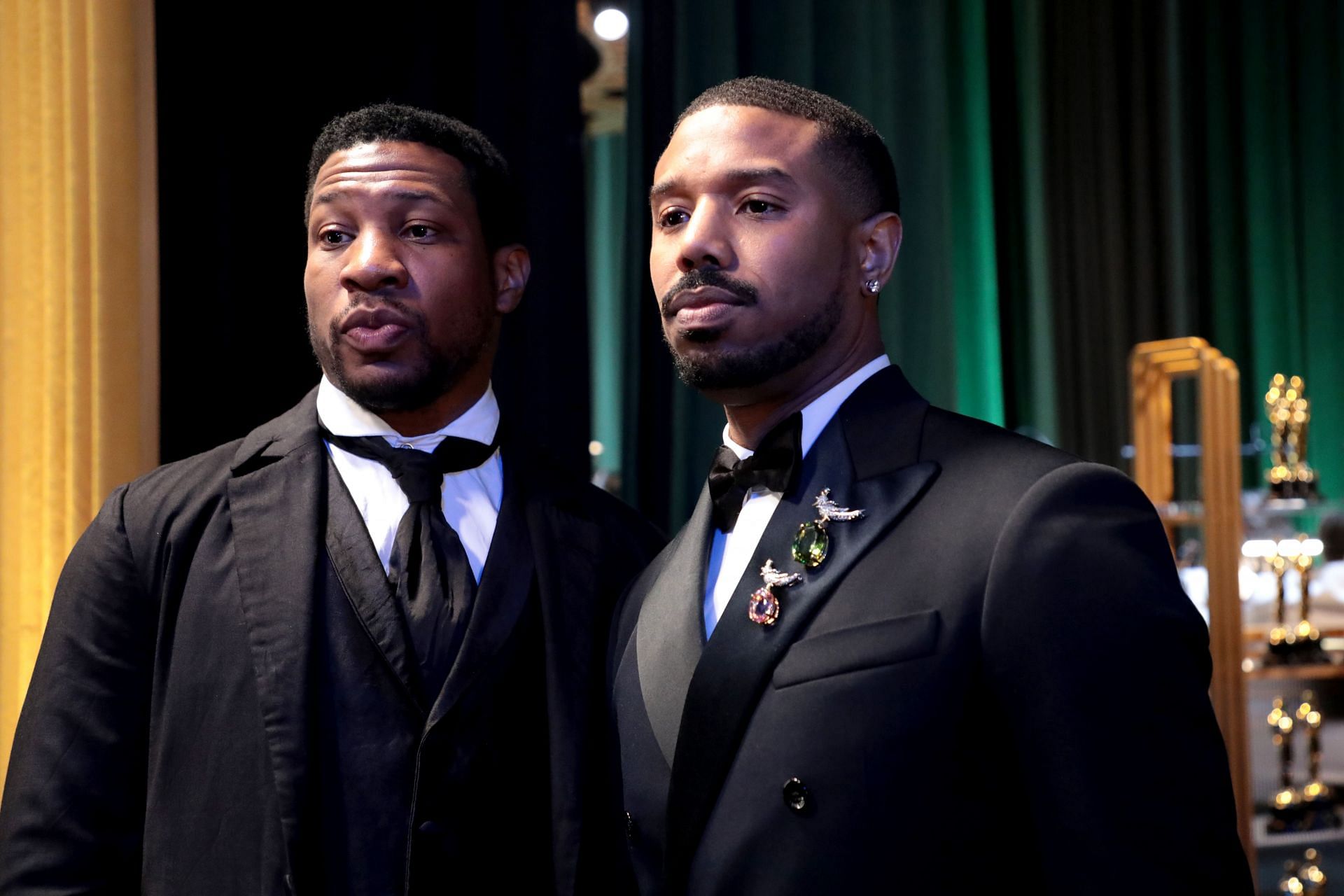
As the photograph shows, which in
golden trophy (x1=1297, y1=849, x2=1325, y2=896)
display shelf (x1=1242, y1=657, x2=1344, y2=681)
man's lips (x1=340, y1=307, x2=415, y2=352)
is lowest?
golden trophy (x1=1297, y1=849, x2=1325, y2=896)

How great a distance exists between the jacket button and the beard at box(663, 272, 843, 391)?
431mm

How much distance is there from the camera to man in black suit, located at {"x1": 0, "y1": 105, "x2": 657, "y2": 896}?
155 centimetres

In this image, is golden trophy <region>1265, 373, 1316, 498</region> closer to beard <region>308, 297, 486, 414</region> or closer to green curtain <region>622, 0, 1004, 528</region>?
green curtain <region>622, 0, 1004, 528</region>

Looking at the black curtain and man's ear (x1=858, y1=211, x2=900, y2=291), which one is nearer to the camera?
man's ear (x1=858, y1=211, x2=900, y2=291)

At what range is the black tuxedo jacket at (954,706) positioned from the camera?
1203 millimetres

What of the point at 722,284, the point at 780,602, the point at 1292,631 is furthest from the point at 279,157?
the point at 1292,631

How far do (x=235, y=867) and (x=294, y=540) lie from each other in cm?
38

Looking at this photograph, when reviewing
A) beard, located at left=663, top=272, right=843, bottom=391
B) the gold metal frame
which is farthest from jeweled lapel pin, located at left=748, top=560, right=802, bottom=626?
the gold metal frame

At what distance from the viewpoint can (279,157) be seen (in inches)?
102

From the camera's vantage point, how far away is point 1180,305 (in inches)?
301

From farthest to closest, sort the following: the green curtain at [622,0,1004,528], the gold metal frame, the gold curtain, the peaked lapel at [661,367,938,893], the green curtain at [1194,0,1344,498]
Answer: the green curtain at [1194,0,1344,498] → the gold metal frame → the green curtain at [622,0,1004,528] → the gold curtain → the peaked lapel at [661,367,938,893]

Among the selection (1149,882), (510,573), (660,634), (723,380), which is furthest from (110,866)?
(1149,882)

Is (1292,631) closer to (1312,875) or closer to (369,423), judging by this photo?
(1312,875)

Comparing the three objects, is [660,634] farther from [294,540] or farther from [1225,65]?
[1225,65]
